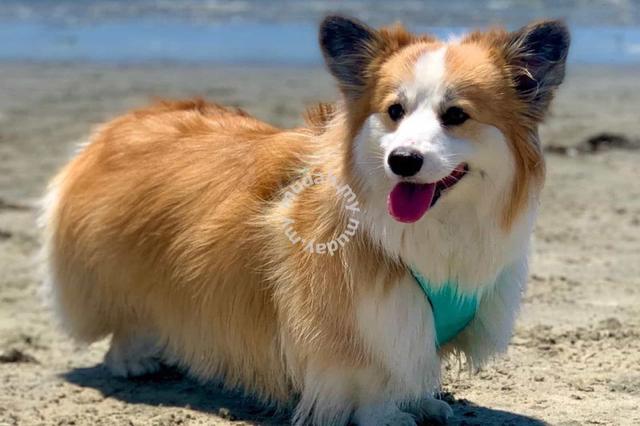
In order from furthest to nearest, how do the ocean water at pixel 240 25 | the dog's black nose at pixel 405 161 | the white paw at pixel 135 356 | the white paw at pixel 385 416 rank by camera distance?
the ocean water at pixel 240 25 → the white paw at pixel 135 356 → the white paw at pixel 385 416 → the dog's black nose at pixel 405 161

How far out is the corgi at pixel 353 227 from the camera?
10.7ft

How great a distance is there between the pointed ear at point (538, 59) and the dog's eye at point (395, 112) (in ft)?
1.37

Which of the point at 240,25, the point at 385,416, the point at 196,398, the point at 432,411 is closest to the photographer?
the point at 385,416

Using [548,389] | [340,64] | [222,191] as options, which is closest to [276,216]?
[222,191]

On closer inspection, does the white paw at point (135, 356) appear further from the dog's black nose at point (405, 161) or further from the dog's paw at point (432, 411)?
the dog's black nose at point (405, 161)

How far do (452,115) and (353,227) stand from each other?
0.54 metres

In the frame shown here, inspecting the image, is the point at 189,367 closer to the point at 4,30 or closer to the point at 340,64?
the point at 340,64

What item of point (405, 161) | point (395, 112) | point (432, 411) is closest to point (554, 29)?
point (395, 112)

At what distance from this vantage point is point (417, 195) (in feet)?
10.6

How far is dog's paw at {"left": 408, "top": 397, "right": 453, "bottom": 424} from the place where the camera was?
12.3 ft

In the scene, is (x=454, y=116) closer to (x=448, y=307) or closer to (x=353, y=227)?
(x=353, y=227)

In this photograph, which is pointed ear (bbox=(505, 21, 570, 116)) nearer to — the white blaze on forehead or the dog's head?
the dog's head

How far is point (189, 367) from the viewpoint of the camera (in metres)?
4.23

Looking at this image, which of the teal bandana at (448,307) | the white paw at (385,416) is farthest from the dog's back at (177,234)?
the teal bandana at (448,307)
